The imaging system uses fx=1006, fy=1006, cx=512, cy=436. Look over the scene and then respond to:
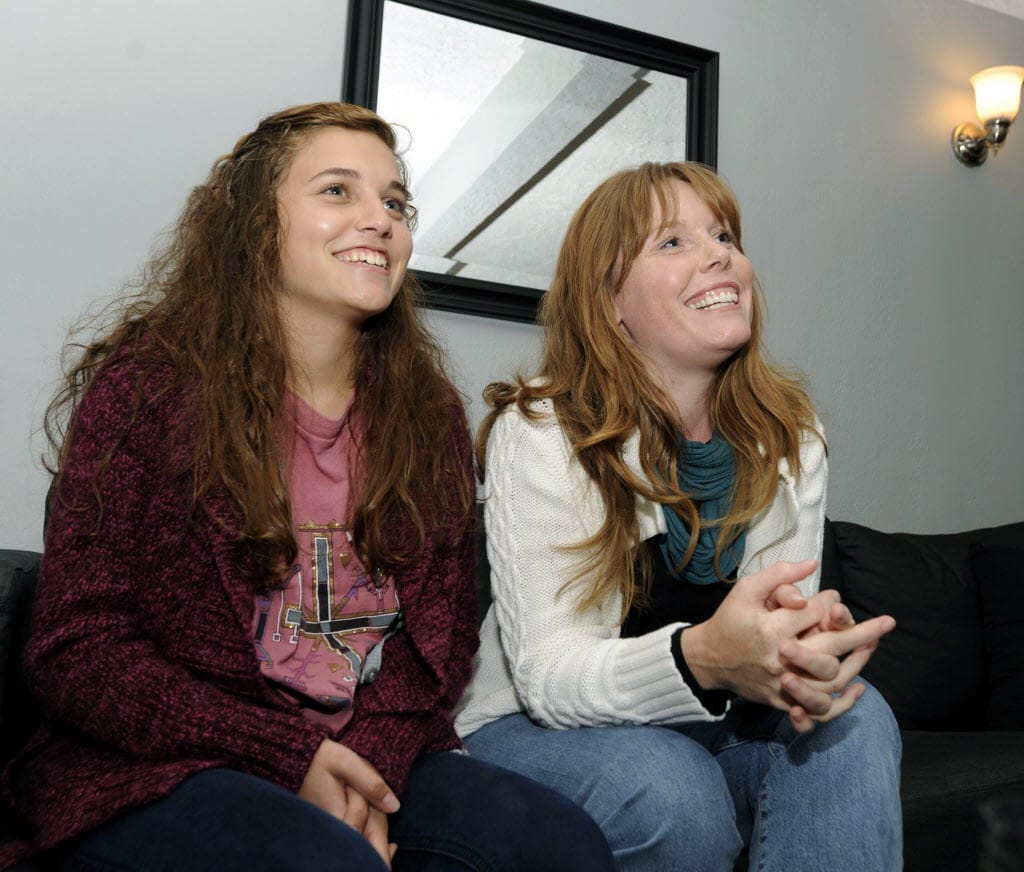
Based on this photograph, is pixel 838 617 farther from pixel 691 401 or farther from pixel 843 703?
pixel 691 401

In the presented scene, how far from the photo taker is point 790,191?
8.28 feet

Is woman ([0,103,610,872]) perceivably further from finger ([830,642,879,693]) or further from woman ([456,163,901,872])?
finger ([830,642,879,693])

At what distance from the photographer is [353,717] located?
1.17 meters

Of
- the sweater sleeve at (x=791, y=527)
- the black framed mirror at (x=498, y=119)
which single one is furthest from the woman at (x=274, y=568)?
the black framed mirror at (x=498, y=119)

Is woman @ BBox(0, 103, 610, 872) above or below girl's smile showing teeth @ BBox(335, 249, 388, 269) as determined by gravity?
below

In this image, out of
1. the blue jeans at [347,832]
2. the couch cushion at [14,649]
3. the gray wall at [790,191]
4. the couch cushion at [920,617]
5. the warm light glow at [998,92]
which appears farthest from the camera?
the warm light glow at [998,92]

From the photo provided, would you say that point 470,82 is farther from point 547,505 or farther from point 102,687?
point 102,687

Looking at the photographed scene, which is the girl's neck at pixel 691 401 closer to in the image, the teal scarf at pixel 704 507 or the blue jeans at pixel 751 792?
the teal scarf at pixel 704 507

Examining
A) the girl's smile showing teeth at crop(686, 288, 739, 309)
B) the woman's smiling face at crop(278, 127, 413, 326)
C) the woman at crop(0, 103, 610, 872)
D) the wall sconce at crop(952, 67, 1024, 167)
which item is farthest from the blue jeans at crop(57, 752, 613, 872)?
the wall sconce at crop(952, 67, 1024, 167)

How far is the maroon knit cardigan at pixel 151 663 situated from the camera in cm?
100

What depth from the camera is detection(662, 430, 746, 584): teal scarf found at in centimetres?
136

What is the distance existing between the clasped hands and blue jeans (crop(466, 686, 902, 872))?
0.23 feet

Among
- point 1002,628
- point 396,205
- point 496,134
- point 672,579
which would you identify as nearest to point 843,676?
point 672,579

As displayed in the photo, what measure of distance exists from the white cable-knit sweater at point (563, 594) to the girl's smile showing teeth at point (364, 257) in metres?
0.27
